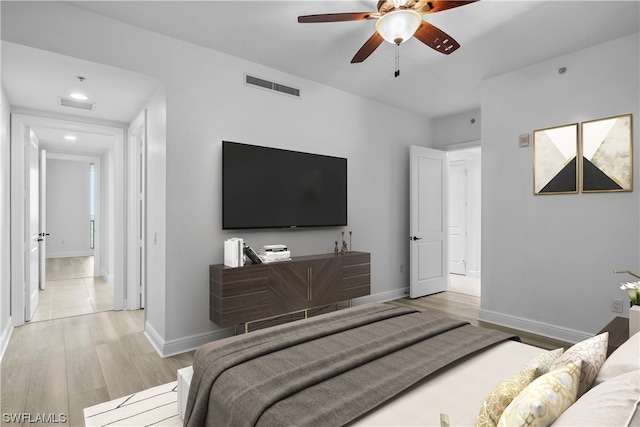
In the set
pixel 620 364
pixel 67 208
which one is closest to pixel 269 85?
pixel 620 364

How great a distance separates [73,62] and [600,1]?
13.1 feet

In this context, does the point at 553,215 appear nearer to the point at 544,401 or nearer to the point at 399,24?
the point at 399,24

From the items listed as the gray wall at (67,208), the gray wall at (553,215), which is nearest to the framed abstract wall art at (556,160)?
the gray wall at (553,215)

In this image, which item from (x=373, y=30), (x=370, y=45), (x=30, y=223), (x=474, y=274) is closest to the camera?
(x=370, y=45)

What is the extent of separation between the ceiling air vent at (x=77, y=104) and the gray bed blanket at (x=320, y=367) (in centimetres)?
317

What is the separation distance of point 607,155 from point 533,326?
70.4 inches

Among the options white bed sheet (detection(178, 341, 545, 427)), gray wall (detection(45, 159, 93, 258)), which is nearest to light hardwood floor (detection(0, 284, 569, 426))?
white bed sheet (detection(178, 341, 545, 427))

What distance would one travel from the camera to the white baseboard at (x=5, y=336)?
293 cm

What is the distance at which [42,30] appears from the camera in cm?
249

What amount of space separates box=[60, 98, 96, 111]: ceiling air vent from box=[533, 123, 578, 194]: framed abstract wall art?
459 cm

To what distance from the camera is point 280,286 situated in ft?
10.8

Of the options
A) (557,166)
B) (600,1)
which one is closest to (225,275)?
(557,166)

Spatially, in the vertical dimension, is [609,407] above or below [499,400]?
above

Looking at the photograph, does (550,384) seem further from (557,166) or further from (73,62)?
(73,62)
